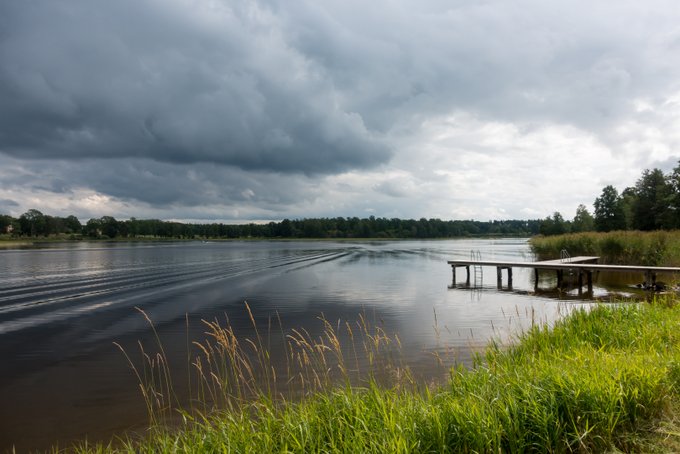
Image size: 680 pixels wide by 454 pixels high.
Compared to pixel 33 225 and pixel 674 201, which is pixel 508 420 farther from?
pixel 33 225

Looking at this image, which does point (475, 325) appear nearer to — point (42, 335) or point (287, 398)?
point (287, 398)

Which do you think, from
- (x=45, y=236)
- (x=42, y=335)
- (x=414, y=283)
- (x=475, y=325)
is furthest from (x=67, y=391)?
(x=45, y=236)

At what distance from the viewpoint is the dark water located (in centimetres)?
805

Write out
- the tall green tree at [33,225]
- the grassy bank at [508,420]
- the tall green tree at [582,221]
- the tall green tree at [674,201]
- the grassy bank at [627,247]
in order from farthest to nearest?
the tall green tree at [33,225], the tall green tree at [582,221], the tall green tree at [674,201], the grassy bank at [627,247], the grassy bank at [508,420]

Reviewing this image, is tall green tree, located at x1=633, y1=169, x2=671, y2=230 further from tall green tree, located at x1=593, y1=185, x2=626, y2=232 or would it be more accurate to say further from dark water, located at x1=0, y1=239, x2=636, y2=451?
dark water, located at x1=0, y1=239, x2=636, y2=451

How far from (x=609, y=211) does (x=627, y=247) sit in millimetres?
66807

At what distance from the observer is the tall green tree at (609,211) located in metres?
84.2

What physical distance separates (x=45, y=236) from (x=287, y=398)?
212m

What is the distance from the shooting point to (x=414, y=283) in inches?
1159

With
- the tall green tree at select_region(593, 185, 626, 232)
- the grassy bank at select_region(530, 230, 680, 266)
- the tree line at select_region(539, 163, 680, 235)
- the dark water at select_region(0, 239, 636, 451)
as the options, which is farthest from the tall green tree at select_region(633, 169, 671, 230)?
the dark water at select_region(0, 239, 636, 451)

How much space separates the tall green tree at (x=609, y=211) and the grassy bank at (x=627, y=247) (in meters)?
52.4

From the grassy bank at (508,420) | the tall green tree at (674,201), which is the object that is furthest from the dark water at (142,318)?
Result: the tall green tree at (674,201)

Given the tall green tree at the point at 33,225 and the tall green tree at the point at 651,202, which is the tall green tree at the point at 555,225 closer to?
the tall green tree at the point at 651,202

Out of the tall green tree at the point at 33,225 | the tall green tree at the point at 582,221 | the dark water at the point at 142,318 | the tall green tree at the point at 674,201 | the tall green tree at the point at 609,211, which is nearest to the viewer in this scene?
the dark water at the point at 142,318
